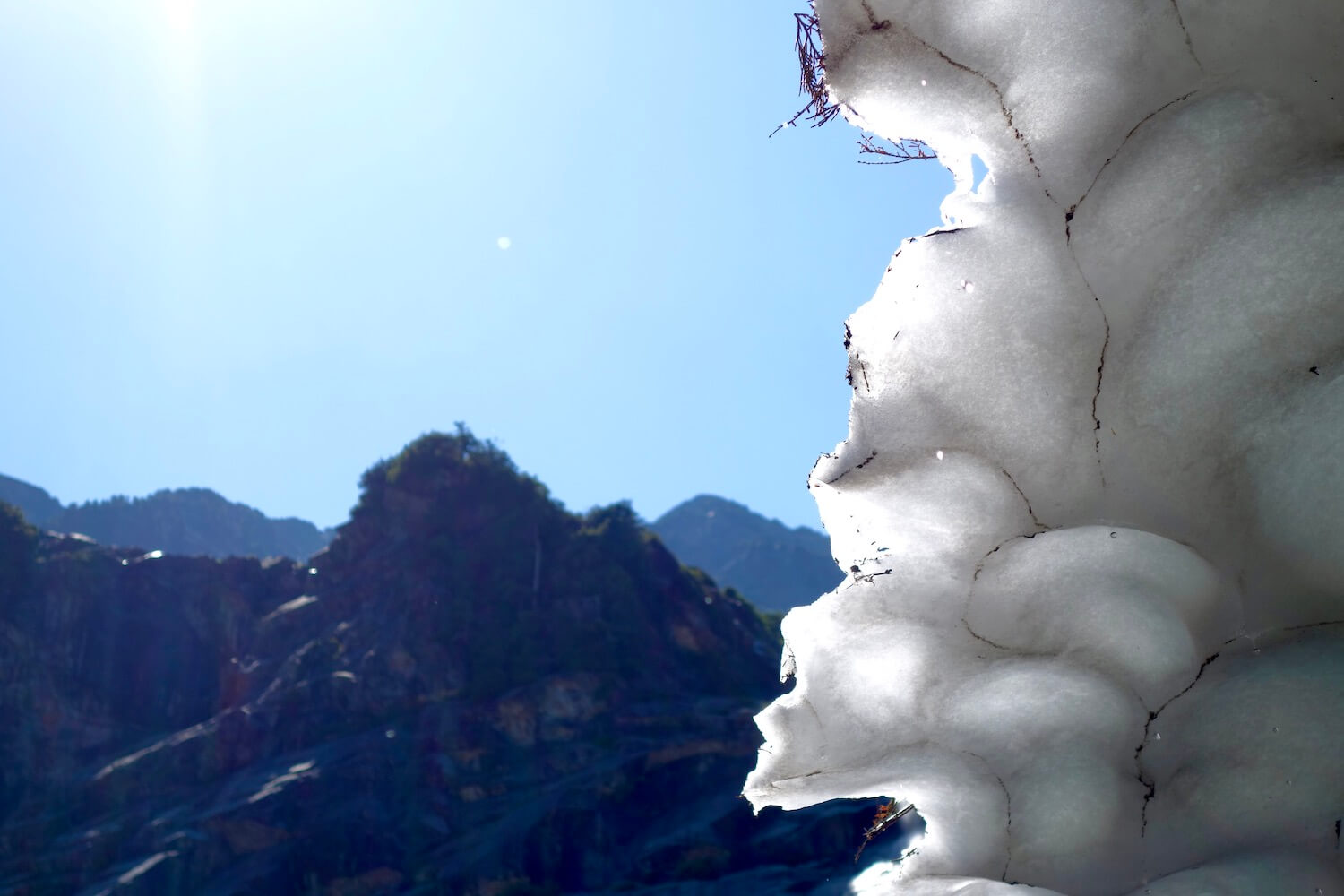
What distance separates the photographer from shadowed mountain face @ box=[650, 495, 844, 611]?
74.8m

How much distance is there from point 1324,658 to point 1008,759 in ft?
1.63

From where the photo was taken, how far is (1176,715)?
4.95ft

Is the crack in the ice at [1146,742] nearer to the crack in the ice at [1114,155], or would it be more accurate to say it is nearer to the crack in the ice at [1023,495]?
the crack in the ice at [1023,495]

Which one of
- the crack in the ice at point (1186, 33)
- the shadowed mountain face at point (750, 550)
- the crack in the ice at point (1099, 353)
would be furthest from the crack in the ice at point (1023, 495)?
the shadowed mountain face at point (750, 550)

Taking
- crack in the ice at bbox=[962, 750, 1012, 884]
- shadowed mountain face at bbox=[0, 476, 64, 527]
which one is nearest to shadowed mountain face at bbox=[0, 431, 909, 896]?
crack in the ice at bbox=[962, 750, 1012, 884]

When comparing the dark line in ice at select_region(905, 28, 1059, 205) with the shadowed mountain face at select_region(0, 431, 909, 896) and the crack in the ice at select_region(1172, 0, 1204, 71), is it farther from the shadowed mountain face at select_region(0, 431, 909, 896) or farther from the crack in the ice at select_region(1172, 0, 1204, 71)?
the shadowed mountain face at select_region(0, 431, 909, 896)

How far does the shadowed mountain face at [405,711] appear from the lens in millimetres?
24969

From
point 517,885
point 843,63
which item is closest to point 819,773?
point 843,63

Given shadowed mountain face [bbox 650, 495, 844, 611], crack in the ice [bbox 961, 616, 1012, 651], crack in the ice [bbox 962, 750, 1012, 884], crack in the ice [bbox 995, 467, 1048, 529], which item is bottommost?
crack in the ice [bbox 962, 750, 1012, 884]

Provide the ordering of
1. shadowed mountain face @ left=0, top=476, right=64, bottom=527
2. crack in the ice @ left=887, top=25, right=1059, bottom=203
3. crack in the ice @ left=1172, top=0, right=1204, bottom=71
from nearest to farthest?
crack in the ice @ left=1172, top=0, right=1204, bottom=71, crack in the ice @ left=887, top=25, right=1059, bottom=203, shadowed mountain face @ left=0, top=476, right=64, bottom=527

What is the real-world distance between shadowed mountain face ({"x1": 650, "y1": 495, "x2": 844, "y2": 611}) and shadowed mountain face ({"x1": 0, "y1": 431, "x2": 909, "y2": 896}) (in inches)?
1249

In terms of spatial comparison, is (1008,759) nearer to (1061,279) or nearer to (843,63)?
(1061,279)

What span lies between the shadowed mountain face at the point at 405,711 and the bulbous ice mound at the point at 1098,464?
2348 centimetres

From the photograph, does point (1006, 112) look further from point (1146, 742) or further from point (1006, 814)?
point (1006, 814)
